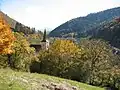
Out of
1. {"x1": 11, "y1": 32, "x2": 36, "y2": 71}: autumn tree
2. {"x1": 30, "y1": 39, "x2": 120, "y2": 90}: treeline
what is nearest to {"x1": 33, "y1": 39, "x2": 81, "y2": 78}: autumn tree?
{"x1": 30, "y1": 39, "x2": 120, "y2": 90}: treeline

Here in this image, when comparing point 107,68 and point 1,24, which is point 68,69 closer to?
point 107,68

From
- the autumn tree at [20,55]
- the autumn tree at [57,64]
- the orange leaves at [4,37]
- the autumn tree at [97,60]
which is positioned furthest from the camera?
the autumn tree at [97,60]

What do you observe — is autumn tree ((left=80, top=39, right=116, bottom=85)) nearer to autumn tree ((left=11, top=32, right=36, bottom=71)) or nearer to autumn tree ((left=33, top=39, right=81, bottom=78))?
autumn tree ((left=33, top=39, right=81, bottom=78))

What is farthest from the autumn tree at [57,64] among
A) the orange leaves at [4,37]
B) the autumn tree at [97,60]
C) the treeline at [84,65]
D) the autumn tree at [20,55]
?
the orange leaves at [4,37]

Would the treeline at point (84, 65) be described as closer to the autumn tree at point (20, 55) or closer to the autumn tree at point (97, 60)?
the autumn tree at point (97, 60)

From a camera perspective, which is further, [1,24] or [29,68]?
[29,68]

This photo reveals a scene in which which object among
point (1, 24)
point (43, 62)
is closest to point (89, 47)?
point (43, 62)

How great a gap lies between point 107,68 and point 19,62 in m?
28.6

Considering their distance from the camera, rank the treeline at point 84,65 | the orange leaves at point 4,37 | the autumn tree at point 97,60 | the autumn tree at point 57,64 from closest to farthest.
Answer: the orange leaves at point 4,37 → the treeline at point 84,65 → the autumn tree at point 57,64 → the autumn tree at point 97,60

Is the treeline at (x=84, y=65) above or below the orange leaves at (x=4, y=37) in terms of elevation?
below

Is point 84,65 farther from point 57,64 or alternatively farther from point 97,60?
point 97,60

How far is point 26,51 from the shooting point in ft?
306

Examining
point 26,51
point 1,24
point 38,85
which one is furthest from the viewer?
point 26,51

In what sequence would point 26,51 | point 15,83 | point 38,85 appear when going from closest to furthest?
1. point 15,83
2. point 38,85
3. point 26,51
